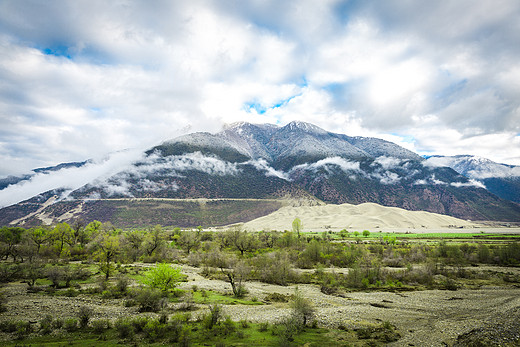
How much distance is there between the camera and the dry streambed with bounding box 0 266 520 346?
20.8m

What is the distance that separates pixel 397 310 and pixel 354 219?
453 feet

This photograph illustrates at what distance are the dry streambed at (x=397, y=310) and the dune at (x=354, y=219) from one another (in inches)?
4341

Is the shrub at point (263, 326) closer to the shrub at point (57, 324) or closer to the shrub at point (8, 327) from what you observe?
the shrub at point (57, 324)

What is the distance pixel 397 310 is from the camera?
90.1ft

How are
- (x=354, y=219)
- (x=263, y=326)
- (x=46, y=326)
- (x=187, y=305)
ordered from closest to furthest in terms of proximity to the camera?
(x=46, y=326) < (x=263, y=326) < (x=187, y=305) < (x=354, y=219)

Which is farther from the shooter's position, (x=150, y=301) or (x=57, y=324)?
(x=150, y=301)

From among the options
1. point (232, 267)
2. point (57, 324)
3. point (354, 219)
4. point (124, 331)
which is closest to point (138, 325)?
point (124, 331)

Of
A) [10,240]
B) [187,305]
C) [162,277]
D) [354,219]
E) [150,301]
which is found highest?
[10,240]

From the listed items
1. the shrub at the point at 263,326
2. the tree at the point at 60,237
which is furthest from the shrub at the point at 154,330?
the tree at the point at 60,237

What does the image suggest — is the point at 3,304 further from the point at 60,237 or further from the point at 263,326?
the point at 60,237

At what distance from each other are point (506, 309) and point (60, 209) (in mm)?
227405

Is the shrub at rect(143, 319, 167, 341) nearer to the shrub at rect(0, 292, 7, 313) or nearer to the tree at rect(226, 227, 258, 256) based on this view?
the shrub at rect(0, 292, 7, 313)

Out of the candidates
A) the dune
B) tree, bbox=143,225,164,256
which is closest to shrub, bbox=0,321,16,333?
tree, bbox=143,225,164,256

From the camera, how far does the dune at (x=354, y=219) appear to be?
148 m
